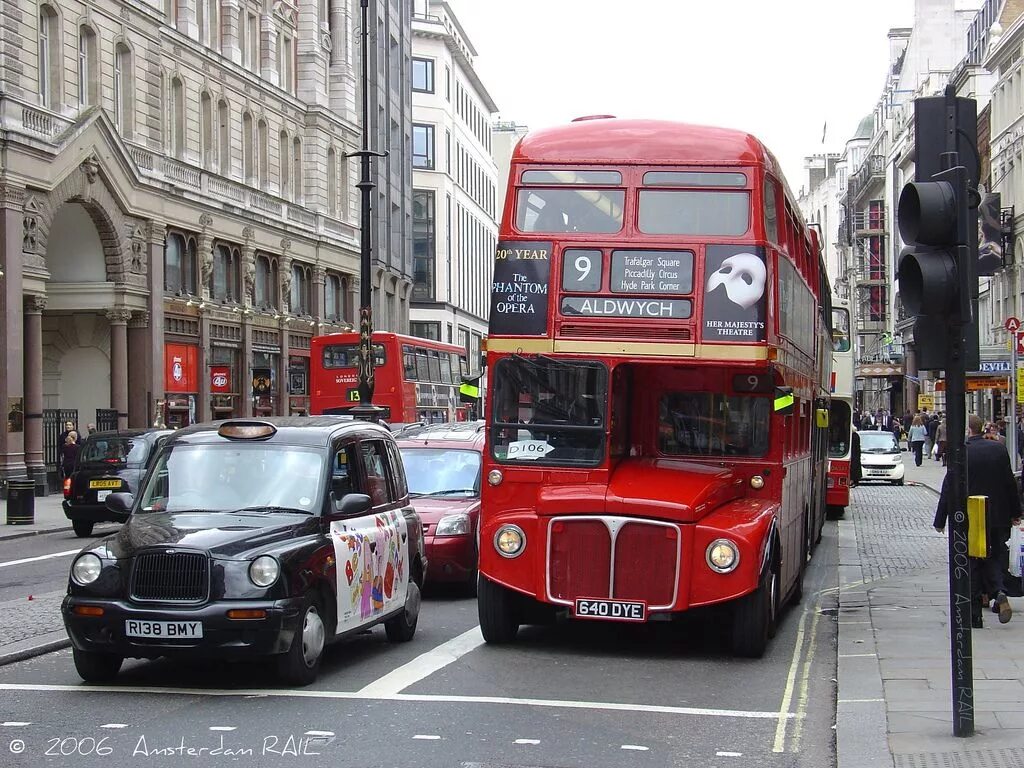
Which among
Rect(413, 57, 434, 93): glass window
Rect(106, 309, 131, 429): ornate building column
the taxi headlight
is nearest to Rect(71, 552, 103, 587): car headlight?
the taxi headlight

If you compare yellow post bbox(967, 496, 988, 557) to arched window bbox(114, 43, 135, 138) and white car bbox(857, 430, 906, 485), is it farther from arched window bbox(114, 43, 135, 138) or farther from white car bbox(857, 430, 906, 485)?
arched window bbox(114, 43, 135, 138)

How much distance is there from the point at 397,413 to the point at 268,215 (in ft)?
59.0

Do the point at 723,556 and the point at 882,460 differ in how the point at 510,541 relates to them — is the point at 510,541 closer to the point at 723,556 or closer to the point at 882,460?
the point at 723,556

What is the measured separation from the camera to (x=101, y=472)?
2603 centimetres

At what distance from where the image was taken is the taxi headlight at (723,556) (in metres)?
11.1

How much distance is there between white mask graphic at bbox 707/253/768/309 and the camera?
11969 mm

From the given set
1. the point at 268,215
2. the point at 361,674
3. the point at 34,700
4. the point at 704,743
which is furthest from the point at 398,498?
the point at 268,215

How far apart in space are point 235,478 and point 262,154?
4638 centimetres

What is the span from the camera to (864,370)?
90.8m

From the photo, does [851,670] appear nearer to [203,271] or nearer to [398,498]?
[398,498]

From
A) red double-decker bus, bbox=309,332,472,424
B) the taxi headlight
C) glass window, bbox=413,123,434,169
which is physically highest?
glass window, bbox=413,123,434,169

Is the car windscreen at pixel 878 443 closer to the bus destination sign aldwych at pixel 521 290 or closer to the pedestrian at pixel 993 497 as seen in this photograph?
the pedestrian at pixel 993 497

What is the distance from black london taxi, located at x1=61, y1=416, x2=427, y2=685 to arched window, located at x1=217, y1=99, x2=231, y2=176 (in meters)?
40.8

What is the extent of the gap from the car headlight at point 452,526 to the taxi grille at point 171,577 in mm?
6206
